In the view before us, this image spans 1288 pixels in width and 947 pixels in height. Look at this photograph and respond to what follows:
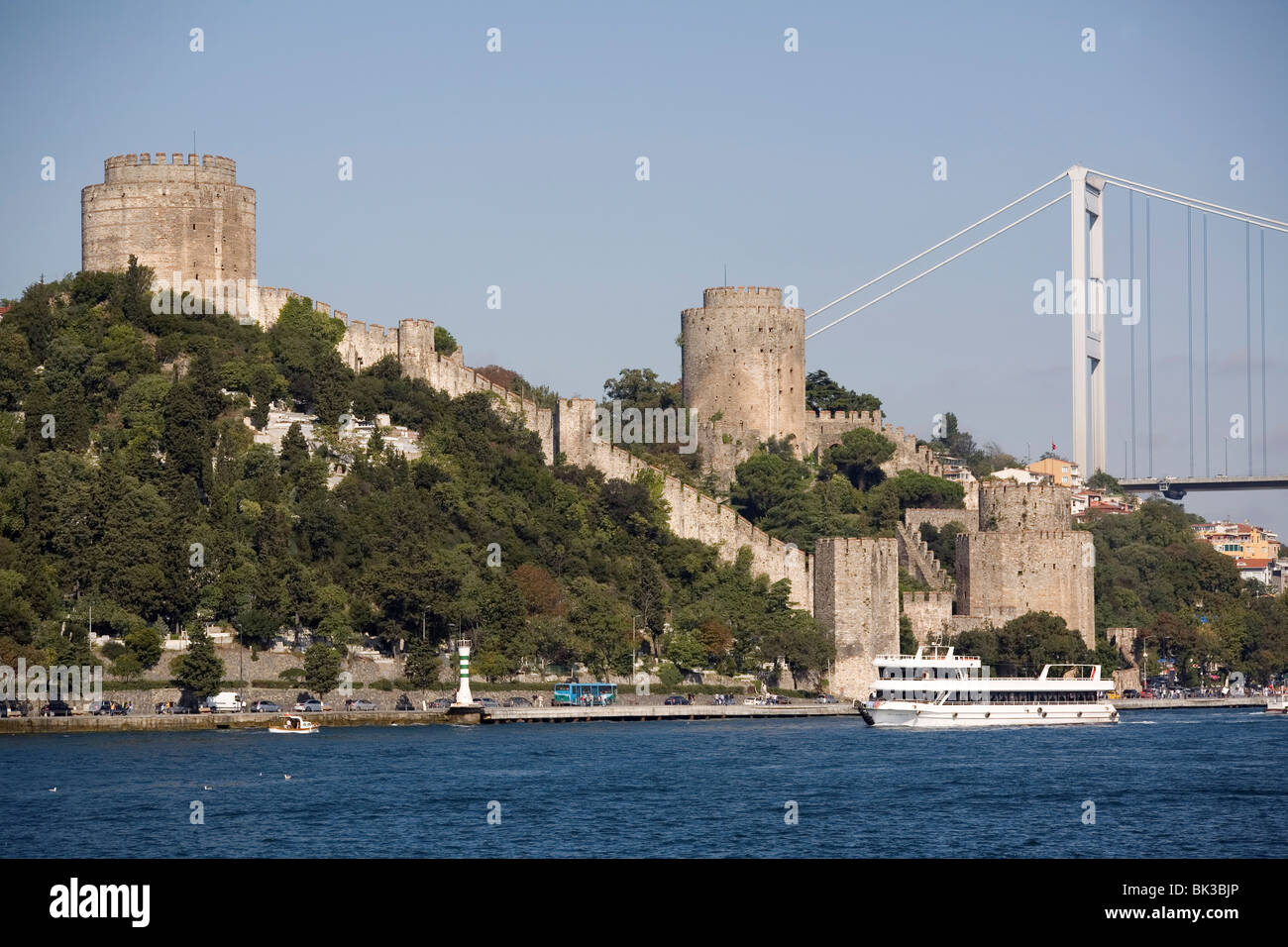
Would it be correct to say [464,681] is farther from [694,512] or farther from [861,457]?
[861,457]

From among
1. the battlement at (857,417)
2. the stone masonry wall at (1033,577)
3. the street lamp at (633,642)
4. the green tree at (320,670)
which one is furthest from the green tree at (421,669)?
the battlement at (857,417)

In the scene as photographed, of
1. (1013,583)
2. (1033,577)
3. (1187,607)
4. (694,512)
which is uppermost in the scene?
(694,512)

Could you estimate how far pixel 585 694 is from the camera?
45.7 metres

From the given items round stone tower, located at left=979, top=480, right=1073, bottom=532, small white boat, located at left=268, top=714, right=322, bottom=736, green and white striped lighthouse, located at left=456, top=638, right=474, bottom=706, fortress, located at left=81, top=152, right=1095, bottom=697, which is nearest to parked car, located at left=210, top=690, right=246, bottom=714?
small white boat, located at left=268, top=714, right=322, bottom=736

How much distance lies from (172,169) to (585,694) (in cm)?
1757

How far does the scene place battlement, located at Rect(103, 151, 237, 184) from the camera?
2015 inches

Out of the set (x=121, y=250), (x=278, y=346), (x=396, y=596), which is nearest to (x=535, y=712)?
(x=396, y=596)

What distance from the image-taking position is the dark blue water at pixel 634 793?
2388cm

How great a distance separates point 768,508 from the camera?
5662 centimetres

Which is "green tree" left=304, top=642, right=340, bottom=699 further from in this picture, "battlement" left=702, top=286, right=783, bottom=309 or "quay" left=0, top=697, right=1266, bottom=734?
"battlement" left=702, top=286, right=783, bottom=309

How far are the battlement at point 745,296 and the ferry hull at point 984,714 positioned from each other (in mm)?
18394

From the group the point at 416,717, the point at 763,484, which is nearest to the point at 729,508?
the point at 763,484
